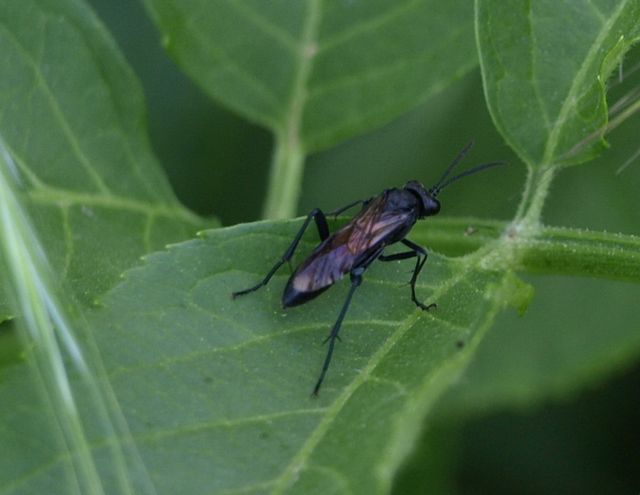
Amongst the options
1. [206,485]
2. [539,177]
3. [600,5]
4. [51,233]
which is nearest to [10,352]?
[51,233]

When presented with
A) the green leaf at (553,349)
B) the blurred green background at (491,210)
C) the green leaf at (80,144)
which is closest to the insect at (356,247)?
the green leaf at (80,144)

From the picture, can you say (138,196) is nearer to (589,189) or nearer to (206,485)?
(206,485)

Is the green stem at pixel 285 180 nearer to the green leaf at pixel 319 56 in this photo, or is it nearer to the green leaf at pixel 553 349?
the green leaf at pixel 319 56

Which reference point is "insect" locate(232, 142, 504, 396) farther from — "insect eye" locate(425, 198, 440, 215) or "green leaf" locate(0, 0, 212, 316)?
"green leaf" locate(0, 0, 212, 316)

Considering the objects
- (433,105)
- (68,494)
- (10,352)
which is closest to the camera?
(68,494)

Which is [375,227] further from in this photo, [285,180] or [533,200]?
[533,200]

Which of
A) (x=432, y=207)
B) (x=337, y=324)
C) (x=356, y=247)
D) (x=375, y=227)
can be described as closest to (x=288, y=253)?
(x=337, y=324)
